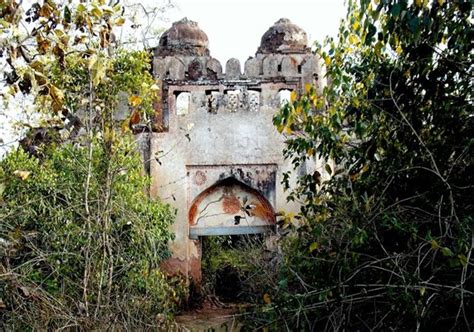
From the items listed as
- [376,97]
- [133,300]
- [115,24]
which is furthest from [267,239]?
[115,24]

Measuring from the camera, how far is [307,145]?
3770 mm

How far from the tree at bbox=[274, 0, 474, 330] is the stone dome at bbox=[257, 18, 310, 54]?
274 inches

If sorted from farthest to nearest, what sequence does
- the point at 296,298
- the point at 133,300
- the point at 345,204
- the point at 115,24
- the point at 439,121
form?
the point at 133,300 < the point at 345,204 < the point at 439,121 < the point at 296,298 < the point at 115,24

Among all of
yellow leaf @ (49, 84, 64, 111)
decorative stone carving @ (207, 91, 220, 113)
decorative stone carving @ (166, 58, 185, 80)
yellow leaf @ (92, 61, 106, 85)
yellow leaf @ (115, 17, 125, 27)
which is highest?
decorative stone carving @ (166, 58, 185, 80)

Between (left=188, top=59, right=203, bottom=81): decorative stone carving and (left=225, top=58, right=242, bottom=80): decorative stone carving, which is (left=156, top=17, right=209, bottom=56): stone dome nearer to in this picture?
(left=188, top=59, right=203, bottom=81): decorative stone carving

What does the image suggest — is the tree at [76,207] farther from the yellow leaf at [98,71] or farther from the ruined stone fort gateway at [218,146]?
the ruined stone fort gateway at [218,146]

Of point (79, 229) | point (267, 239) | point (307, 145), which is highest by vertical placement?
point (307, 145)

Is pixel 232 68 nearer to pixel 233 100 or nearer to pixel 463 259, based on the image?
pixel 233 100

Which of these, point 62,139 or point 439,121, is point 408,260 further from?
point 62,139

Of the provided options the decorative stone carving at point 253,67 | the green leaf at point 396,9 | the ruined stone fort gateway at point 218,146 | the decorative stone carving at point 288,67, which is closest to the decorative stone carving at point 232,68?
the ruined stone fort gateway at point 218,146

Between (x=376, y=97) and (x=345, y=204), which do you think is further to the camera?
(x=345, y=204)

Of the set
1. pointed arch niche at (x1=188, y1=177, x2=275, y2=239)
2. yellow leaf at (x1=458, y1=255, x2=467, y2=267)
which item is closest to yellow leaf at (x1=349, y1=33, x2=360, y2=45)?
yellow leaf at (x1=458, y1=255, x2=467, y2=267)

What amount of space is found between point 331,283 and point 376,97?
106 cm

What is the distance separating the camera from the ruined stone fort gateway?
920cm
